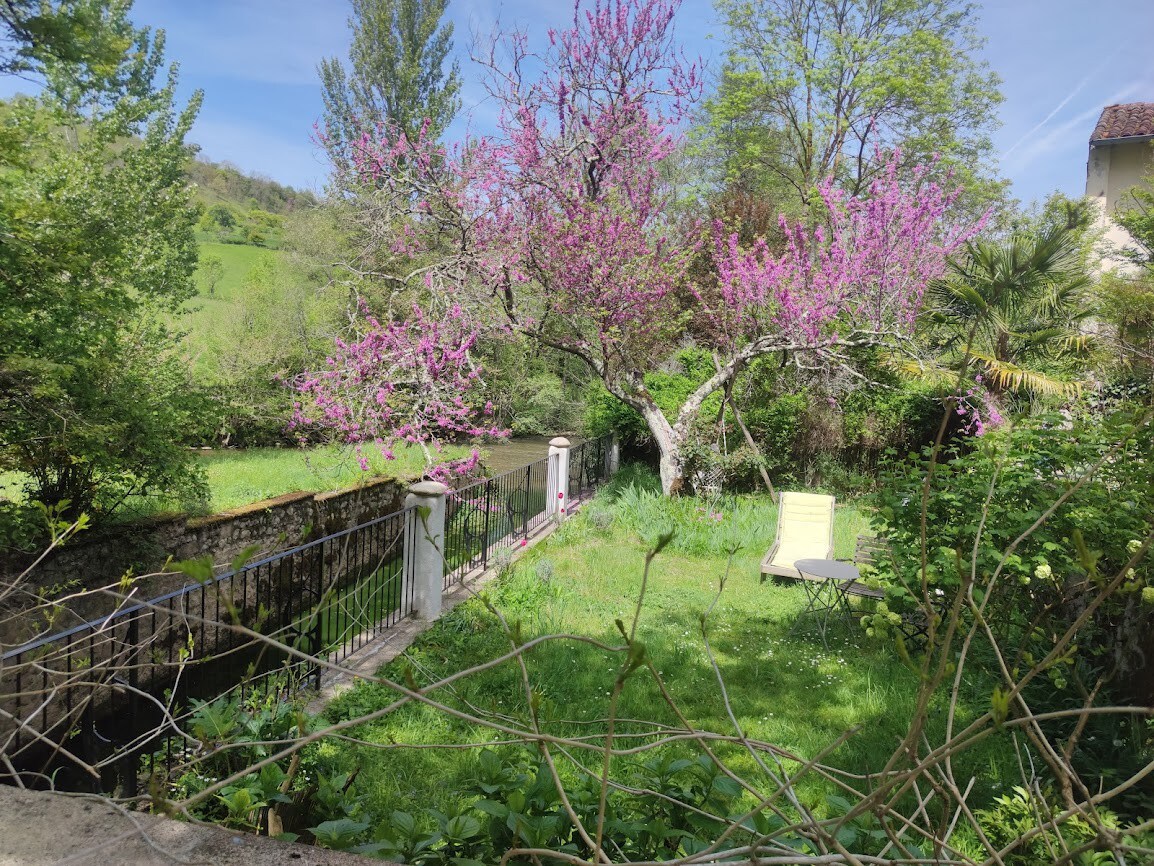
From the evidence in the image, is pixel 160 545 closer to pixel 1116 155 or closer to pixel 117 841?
pixel 117 841

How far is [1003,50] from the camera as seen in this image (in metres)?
18.6

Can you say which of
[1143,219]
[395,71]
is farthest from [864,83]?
[395,71]

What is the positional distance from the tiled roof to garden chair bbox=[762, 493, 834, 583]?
18692 mm

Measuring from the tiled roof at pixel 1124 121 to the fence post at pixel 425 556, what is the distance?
74.4ft

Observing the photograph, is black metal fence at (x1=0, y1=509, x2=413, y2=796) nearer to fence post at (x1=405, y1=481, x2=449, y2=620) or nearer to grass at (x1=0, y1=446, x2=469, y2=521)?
fence post at (x1=405, y1=481, x2=449, y2=620)

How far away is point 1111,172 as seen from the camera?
20266mm

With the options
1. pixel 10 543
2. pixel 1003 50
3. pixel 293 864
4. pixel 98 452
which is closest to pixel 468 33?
pixel 98 452

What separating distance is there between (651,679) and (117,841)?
421 cm

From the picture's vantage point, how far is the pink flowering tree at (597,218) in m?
9.70

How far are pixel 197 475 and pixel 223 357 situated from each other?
1267 cm

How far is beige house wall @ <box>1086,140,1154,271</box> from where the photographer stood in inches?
771

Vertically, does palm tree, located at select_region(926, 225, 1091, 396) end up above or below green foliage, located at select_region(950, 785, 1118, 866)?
above

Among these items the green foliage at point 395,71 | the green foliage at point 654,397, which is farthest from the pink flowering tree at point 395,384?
the green foliage at point 395,71

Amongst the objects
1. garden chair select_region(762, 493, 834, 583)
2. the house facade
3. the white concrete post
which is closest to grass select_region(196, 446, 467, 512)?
the white concrete post
